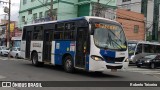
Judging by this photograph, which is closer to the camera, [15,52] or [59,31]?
[59,31]

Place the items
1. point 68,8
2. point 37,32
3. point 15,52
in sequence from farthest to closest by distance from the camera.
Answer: point 68,8 → point 15,52 → point 37,32

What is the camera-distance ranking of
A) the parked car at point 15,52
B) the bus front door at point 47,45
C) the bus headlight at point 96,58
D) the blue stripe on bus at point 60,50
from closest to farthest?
the bus headlight at point 96,58, the blue stripe on bus at point 60,50, the bus front door at point 47,45, the parked car at point 15,52

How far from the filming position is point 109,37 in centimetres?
1653

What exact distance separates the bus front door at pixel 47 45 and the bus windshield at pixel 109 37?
4.58 metres

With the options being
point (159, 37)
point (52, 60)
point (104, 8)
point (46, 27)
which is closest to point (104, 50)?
point (52, 60)

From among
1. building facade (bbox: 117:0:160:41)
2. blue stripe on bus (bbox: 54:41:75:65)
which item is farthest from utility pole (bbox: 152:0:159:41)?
blue stripe on bus (bbox: 54:41:75:65)

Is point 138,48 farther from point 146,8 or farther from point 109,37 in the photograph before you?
point 146,8

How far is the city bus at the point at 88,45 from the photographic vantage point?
1605cm

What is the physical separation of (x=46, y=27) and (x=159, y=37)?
4483 cm

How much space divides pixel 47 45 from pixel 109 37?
528 centimetres

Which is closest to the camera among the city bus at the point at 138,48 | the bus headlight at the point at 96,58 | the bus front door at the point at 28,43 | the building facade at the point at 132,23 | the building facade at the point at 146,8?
the bus headlight at the point at 96,58

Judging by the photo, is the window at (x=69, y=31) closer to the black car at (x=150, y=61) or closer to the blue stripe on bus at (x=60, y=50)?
the blue stripe on bus at (x=60, y=50)

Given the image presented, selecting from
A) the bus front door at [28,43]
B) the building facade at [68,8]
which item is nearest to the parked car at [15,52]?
the building facade at [68,8]

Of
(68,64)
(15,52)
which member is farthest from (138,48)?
(68,64)
